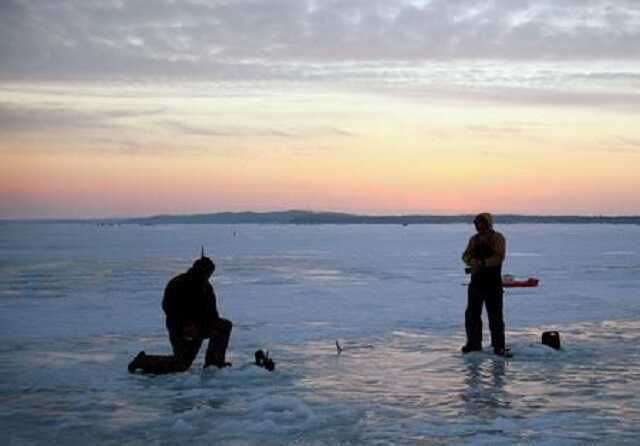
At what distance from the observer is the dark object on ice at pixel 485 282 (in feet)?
29.7

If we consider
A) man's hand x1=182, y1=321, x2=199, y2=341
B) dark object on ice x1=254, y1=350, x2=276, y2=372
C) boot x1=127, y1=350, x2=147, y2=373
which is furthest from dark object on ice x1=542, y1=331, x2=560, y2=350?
boot x1=127, y1=350, x2=147, y2=373

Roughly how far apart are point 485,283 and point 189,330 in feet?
11.5

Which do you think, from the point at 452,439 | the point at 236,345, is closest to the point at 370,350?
the point at 236,345

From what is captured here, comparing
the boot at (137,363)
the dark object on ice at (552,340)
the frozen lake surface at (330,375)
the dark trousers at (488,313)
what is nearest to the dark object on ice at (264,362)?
the frozen lake surface at (330,375)

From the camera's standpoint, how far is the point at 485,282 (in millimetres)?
9141

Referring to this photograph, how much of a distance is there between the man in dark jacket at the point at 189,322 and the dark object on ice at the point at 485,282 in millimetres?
2939

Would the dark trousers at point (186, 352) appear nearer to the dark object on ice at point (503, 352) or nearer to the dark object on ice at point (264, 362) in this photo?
the dark object on ice at point (264, 362)

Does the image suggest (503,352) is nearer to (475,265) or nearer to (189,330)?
(475,265)

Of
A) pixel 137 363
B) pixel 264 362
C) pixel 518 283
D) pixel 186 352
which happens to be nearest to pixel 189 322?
pixel 186 352

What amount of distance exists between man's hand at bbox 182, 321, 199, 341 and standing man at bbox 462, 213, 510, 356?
3.20 metres

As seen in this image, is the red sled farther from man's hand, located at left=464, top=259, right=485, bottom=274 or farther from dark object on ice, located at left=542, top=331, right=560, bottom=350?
man's hand, located at left=464, top=259, right=485, bottom=274

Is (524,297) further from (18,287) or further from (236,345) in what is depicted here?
(18,287)

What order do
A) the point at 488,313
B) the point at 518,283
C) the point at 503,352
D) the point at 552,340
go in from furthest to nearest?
the point at 518,283 → the point at 552,340 → the point at 488,313 → the point at 503,352

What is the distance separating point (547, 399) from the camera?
22.2 feet
